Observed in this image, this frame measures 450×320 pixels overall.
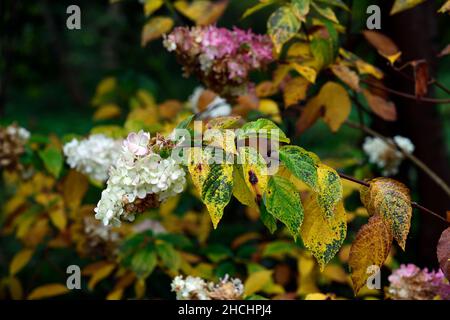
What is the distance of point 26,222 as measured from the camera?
73.9 inches

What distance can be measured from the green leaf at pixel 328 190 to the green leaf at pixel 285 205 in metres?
0.04

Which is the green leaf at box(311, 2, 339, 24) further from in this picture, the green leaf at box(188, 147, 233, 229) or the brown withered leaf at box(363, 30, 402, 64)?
the green leaf at box(188, 147, 233, 229)

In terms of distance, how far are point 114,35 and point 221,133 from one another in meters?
4.22

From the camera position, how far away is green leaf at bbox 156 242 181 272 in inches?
59.2

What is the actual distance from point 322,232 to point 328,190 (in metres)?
0.07

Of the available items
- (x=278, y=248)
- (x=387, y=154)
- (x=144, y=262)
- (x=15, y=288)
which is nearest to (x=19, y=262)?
(x=15, y=288)

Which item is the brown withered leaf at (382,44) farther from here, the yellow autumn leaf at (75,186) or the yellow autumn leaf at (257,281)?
the yellow autumn leaf at (75,186)

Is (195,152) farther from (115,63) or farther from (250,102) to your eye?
(115,63)

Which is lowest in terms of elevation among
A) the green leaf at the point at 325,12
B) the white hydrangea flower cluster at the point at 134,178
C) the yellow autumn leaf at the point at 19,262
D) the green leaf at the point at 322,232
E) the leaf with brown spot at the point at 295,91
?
the yellow autumn leaf at the point at 19,262

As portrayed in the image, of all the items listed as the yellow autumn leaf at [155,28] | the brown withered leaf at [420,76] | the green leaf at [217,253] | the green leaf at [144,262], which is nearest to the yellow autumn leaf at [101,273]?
the green leaf at [144,262]

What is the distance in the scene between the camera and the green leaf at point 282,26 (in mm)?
1218

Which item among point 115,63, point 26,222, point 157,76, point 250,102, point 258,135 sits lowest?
point 26,222

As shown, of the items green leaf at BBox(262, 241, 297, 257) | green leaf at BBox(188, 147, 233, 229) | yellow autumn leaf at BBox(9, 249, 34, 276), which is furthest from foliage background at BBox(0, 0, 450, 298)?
green leaf at BBox(188, 147, 233, 229)

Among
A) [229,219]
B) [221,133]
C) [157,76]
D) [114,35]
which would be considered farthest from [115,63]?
[221,133]
